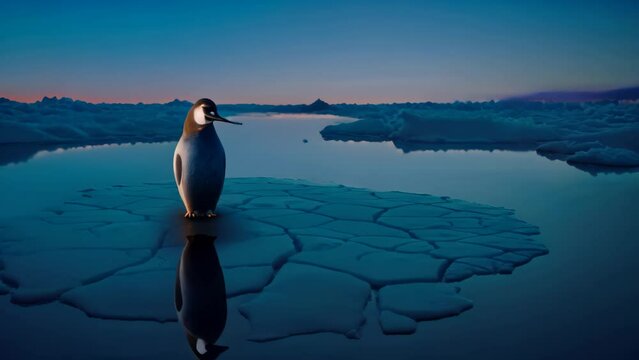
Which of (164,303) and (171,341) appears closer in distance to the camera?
(171,341)

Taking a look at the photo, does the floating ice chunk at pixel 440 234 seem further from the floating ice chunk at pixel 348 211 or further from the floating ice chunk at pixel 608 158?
the floating ice chunk at pixel 608 158

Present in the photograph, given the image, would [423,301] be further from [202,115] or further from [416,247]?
[202,115]

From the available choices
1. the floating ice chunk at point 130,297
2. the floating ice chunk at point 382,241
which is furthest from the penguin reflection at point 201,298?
the floating ice chunk at point 382,241

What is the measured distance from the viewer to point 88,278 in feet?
10.2

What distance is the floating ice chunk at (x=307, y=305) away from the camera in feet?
7.93

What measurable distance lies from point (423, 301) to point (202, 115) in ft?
8.18

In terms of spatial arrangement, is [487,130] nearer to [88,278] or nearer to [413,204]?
[413,204]

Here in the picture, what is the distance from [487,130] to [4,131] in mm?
14534

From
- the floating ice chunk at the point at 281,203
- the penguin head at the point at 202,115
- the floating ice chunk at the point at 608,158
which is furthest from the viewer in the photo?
the floating ice chunk at the point at 608,158

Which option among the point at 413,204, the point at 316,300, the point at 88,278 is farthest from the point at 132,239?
the point at 413,204

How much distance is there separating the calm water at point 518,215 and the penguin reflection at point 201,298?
0.39ft

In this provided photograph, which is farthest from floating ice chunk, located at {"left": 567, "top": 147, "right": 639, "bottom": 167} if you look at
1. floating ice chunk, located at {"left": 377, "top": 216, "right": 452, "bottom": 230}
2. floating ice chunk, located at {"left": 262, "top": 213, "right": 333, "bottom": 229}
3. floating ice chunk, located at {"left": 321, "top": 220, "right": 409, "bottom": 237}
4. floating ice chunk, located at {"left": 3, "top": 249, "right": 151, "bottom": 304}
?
floating ice chunk, located at {"left": 3, "top": 249, "right": 151, "bottom": 304}

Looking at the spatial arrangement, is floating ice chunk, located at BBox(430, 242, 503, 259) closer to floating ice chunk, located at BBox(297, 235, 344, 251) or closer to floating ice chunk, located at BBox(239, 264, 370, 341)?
floating ice chunk, located at BBox(297, 235, 344, 251)

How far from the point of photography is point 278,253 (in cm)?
361
